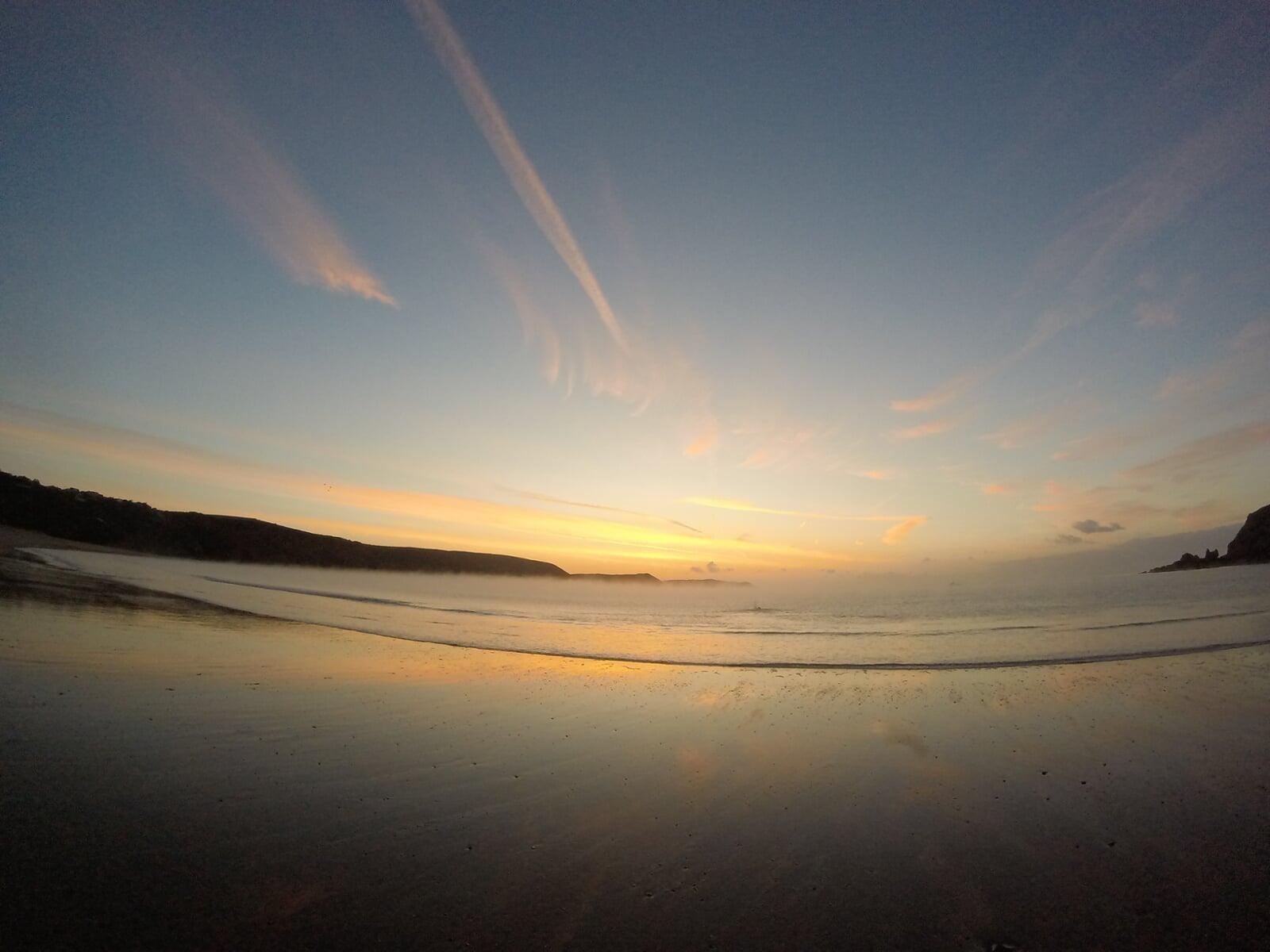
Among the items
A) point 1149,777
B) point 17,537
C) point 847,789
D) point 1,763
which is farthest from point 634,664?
point 17,537

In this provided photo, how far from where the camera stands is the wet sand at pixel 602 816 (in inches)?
190

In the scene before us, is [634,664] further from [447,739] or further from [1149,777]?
[1149,777]

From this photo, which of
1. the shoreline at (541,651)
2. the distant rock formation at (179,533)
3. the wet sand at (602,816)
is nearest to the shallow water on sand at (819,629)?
the shoreline at (541,651)

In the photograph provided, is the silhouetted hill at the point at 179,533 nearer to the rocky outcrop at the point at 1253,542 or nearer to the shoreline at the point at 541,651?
the shoreline at the point at 541,651

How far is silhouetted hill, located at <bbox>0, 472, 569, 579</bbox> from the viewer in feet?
340

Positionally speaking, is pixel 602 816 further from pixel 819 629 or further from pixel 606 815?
pixel 819 629

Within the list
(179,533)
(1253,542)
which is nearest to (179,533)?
(179,533)

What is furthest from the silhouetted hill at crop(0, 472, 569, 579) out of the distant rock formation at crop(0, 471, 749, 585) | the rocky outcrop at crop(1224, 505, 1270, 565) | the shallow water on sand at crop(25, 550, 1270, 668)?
the rocky outcrop at crop(1224, 505, 1270, 565)

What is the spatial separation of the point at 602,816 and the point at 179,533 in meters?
158

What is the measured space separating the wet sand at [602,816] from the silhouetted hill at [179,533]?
132 meters

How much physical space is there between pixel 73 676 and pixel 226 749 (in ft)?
20.5

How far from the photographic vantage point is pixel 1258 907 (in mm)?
5324

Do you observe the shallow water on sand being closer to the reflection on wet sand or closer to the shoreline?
the shoreline

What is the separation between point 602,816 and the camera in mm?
7195
